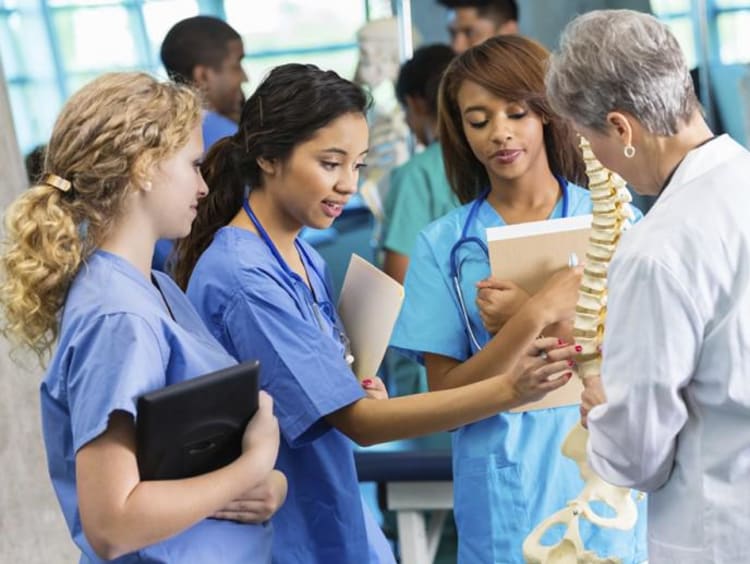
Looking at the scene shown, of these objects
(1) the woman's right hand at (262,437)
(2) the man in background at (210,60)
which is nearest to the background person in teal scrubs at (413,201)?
(2) the man in background at (210,60)

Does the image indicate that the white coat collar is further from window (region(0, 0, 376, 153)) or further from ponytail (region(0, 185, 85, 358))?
window (region(0, 0, 376, 153))

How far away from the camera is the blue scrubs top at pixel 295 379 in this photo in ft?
5.92

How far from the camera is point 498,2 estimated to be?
471cm

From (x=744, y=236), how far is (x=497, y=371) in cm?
63

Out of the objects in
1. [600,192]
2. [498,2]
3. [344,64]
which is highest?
[600,192]

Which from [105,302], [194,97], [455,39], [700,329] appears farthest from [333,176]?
[455,39]

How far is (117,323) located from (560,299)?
70 cm

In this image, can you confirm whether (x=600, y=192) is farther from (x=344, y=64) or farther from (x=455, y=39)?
(x=344, y=64)

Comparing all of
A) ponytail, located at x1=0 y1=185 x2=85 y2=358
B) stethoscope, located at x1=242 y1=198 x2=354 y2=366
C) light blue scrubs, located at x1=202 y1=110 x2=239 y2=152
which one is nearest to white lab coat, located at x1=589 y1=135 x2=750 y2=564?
stethoscope, located at x1=242 y1=198 x2=354 y2=366

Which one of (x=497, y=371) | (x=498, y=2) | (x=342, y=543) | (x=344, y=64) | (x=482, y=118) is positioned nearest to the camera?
(x=342, y=543)

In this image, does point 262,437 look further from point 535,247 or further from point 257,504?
point 535,247

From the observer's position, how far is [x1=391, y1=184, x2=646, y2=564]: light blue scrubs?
6.86ft

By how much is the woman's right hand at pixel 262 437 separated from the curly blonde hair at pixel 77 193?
10.0 inches

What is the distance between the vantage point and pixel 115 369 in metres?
1.47
